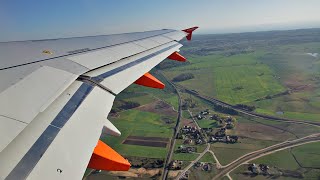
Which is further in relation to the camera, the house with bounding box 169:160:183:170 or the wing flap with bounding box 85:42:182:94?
the house with bounding box 169:160:183:170

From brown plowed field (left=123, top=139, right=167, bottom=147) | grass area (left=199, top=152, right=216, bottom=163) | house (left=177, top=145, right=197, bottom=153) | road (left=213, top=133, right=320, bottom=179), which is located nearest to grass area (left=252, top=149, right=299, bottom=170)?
road (left=213, top=133, right=320, bottom=179)

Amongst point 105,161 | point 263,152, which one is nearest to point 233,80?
point 263,152

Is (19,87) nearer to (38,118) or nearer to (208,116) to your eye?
(38,118)

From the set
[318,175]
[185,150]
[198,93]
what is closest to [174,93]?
[198,93]

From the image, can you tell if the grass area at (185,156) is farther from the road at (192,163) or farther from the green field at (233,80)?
the green field at (233,80)

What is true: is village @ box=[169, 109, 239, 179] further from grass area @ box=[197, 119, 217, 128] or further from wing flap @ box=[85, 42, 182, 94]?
wing flap @ box=[85, 42, 182, 94]

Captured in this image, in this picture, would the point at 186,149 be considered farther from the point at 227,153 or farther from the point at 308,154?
the point at 308,154

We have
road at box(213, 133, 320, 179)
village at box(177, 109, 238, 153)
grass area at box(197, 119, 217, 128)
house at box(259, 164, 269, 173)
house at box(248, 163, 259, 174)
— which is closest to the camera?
house at box(248, 163, 259, 174)
